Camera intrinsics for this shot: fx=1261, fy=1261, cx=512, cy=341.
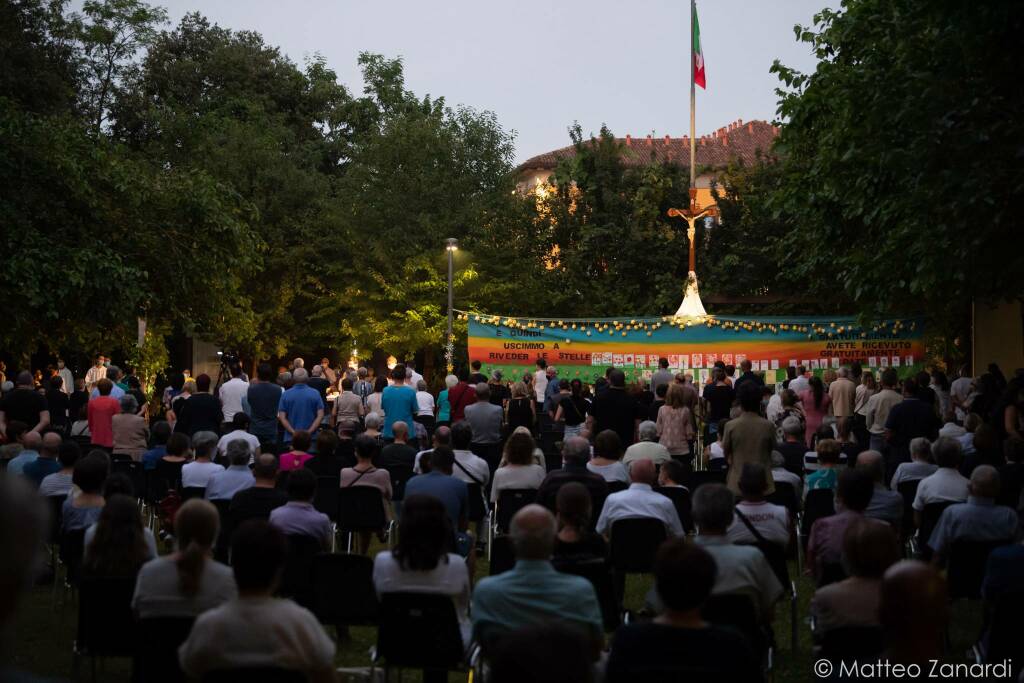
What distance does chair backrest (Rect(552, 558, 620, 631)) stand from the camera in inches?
A: 268

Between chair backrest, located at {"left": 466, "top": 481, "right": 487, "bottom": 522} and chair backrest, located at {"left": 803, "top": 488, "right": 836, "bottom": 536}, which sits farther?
chair backrest, located at {"left": 466, "top": 481, "right": 487, "bottom": 522}

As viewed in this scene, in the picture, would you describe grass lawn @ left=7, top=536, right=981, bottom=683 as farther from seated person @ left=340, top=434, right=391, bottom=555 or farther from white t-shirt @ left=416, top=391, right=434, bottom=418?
white t-shirt @ left=416, top=391, right=434, bottom=418

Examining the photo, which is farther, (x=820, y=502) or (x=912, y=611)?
(x=820, y=502)

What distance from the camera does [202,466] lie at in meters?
10.2

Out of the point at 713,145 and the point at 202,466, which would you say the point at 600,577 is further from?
the point at 713,145

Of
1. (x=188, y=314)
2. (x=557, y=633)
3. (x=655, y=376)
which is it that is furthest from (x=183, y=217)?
(x=557, y=633)

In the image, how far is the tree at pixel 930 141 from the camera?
38.4 feet

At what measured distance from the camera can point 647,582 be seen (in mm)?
10945

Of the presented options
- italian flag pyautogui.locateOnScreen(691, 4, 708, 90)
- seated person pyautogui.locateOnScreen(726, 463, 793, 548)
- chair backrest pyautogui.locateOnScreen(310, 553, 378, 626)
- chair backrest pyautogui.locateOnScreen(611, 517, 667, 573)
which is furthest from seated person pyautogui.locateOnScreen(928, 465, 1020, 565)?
italian flag pyautogui.locateOnScreen(691, 4, 708, 90)

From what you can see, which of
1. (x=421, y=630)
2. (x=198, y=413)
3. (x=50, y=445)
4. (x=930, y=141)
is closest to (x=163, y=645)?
(x=421, y=630)

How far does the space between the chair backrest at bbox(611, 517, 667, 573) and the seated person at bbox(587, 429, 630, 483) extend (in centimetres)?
208

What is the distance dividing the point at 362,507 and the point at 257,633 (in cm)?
544

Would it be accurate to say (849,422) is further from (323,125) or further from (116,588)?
(323,125)

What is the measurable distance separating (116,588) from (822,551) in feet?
12.7
